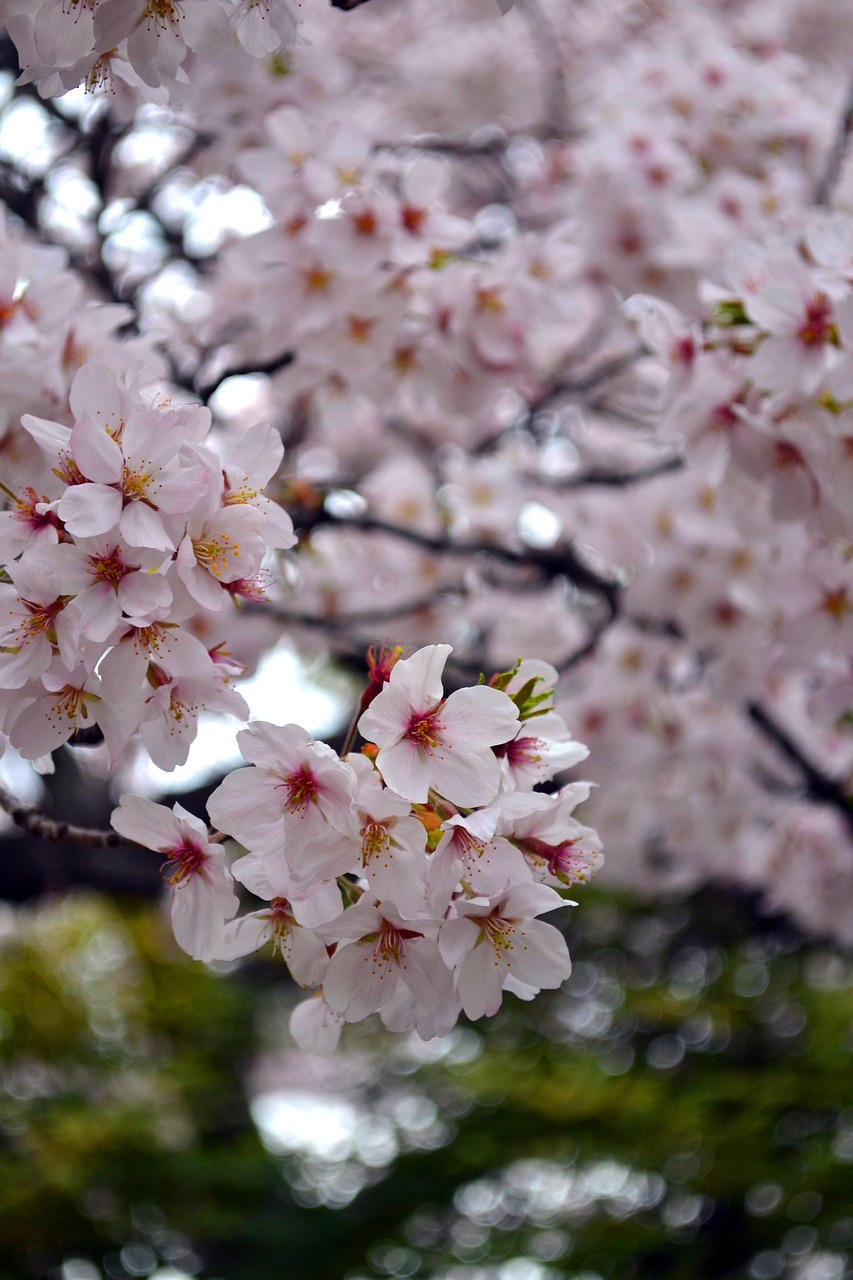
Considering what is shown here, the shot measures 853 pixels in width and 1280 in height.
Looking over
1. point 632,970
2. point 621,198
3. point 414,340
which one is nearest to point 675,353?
point 414,340

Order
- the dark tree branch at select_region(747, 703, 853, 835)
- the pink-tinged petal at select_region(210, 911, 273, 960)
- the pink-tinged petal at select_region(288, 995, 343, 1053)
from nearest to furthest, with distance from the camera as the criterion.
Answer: the pink-tinged petal at select_region(210, 911, 273, 960), the pink-tinged petal at select_region(288, 995, 343, 1053), the dark tree branch at select_region(747, 703, 853, 835)

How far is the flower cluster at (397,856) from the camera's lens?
0.95m

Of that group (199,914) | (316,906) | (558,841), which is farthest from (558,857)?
(199,914)

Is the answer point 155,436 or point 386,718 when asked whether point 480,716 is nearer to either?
point 386,718

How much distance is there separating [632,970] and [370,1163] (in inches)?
89.5

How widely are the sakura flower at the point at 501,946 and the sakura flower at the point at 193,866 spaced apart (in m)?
0.23

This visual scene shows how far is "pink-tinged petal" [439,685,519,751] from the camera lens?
1.00 meters

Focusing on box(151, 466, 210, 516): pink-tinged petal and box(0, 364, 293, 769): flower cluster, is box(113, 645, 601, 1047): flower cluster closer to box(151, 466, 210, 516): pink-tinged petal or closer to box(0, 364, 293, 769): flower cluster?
box(0, 364, 293, 769): flower cluster

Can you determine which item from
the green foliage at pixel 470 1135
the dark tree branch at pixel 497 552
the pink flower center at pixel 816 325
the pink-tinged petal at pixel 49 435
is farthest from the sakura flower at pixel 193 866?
the green foliage at pixel 470 1135

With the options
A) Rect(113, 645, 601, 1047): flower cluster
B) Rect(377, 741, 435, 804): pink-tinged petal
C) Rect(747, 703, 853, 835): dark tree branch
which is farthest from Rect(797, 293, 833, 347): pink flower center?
Rect(747, 703, 853, 835): dark tree branch

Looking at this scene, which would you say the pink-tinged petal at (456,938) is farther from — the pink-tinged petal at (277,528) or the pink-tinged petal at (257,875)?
the pink-tinged petal at (277,528)

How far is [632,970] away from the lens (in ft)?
22.2

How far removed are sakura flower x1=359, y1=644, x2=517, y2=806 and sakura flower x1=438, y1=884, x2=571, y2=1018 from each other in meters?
0.10

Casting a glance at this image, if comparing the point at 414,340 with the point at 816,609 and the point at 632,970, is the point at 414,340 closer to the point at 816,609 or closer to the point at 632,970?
the point at 816,609
